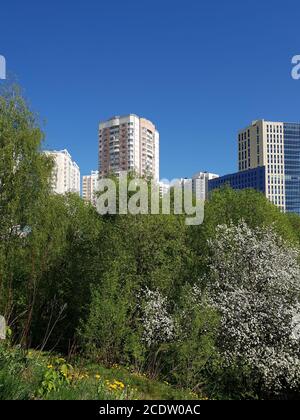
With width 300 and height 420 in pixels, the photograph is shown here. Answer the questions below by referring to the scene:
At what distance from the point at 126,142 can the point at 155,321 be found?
9485 cm

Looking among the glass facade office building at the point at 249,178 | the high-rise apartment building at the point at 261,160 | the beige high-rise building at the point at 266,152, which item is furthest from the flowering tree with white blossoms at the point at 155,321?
the beige high-rise building at the point at 266,152

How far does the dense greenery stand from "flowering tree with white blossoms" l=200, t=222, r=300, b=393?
73 millimetres

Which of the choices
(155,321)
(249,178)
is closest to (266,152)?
(249,178)

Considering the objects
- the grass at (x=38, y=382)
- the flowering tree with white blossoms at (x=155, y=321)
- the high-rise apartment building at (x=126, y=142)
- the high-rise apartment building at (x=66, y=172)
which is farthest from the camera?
the high-rise apartment building at (x=126, y=142)

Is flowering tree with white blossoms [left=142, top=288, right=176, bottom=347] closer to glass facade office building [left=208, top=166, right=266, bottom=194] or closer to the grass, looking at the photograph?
the grass

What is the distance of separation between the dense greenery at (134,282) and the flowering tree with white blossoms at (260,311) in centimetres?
7

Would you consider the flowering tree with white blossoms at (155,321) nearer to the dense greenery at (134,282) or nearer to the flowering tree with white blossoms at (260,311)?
the dense greenery at (134,282)

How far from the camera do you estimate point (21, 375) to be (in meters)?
6.85

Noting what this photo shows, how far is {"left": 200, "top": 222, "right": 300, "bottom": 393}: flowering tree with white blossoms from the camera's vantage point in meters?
23.1

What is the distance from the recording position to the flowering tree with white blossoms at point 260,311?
23.1 m

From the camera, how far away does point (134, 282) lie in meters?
23.0

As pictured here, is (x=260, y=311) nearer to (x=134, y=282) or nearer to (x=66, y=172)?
(x=134, y=282)

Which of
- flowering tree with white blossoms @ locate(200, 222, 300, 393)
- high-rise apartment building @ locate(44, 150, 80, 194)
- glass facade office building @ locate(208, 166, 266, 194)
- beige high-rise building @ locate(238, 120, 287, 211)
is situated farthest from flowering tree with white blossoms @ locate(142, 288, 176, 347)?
beige high-rise building @ locate(238, 120, 287, 211)
